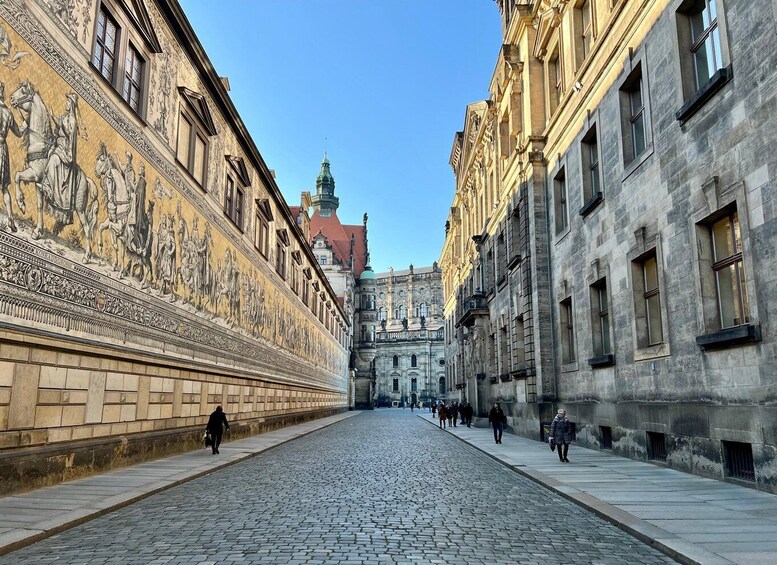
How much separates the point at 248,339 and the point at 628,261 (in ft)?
50.2

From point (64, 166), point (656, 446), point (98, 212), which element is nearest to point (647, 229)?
point (656, 446)

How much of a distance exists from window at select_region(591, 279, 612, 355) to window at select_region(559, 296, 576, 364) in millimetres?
2540

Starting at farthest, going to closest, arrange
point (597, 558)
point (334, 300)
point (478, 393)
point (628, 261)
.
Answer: point (334, 300), point (478, 393), point (628, 261), point (597, 558)

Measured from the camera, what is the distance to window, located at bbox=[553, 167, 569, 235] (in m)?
22.2

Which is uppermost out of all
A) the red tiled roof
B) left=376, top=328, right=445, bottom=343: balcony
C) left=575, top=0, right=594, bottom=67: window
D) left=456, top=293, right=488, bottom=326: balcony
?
the red tiled roof

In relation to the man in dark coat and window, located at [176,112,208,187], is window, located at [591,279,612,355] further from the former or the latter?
window, located at [176,112,208,187]

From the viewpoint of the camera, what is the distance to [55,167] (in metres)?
10.9

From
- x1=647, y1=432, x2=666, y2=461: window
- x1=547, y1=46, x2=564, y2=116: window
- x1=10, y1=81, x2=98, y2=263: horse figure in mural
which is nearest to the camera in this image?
x1=10, y1=81, x2=98, y2=263: horse figure in mural

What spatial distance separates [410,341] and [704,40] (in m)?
92.5

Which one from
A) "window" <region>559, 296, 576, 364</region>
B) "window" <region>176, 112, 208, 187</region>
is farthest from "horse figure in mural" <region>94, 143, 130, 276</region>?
"window" <region>559, 296, 576, 364</region>

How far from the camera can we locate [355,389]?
88250 mm

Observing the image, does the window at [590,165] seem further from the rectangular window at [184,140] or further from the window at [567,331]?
the rectangular window at [184,140]

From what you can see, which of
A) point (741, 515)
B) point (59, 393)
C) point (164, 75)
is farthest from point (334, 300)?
point (741, 515)

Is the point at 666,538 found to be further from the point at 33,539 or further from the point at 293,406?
the point at 293,406
